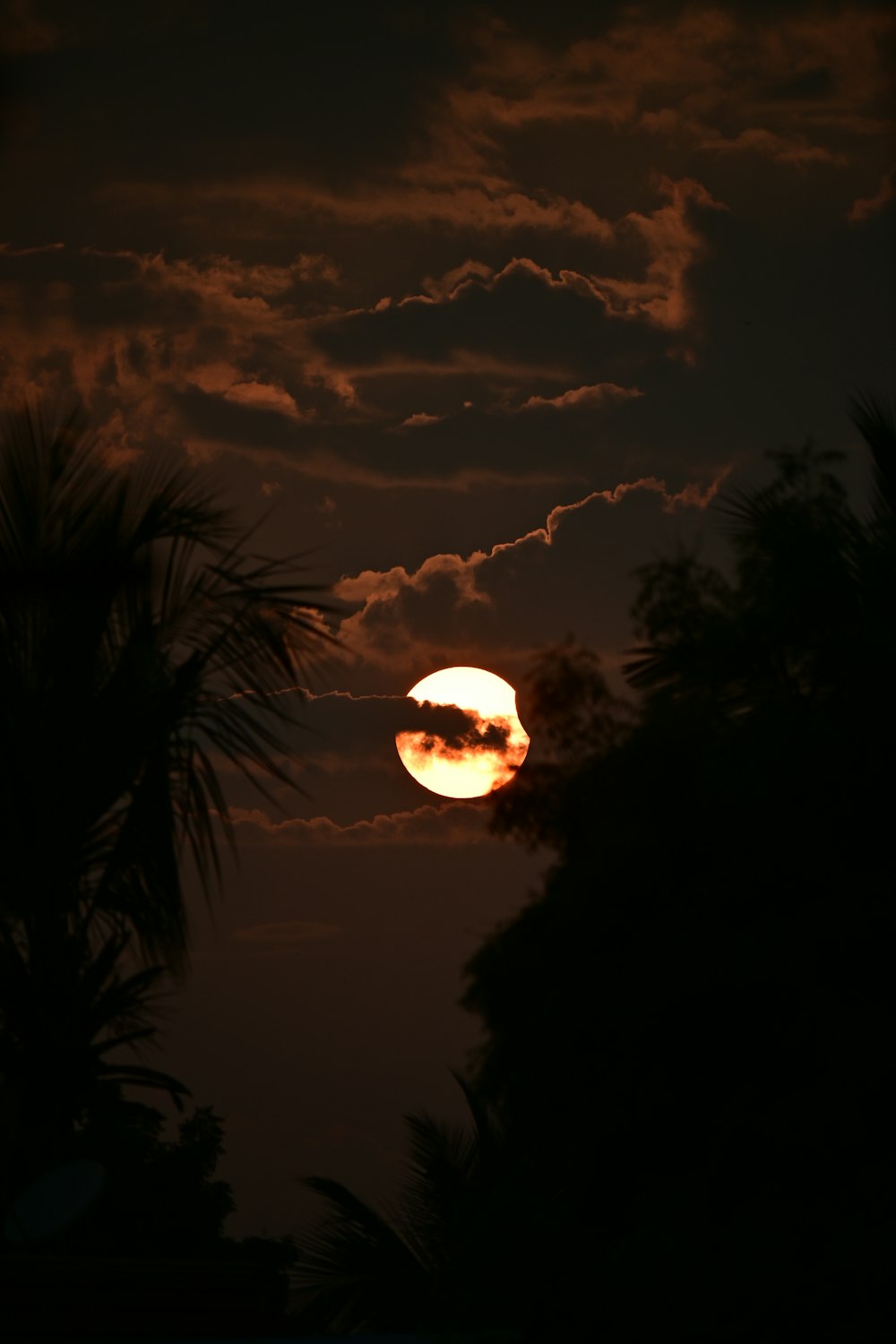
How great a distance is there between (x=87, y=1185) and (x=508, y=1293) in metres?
2.35

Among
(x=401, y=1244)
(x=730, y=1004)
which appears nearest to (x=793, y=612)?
(x=730, y=1004)

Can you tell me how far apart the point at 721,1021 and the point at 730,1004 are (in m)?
0.13

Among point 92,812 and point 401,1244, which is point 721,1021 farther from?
point 401,1244

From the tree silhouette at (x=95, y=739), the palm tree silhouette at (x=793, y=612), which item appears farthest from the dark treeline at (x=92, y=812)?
the palm tree silhouette at (x=793, y=612)

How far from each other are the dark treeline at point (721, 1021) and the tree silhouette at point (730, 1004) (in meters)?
0.01

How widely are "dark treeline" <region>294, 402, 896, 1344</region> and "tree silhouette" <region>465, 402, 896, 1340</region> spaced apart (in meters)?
0.01

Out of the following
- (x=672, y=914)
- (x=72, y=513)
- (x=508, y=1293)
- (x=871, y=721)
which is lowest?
(x=508, y=1293)

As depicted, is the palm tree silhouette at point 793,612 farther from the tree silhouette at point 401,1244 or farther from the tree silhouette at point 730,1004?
the tree silhouette at point 401,1244

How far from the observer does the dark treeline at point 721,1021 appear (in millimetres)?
7363

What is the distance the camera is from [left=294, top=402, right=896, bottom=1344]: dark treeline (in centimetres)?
736

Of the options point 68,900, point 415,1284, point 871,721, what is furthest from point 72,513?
point 415,1284

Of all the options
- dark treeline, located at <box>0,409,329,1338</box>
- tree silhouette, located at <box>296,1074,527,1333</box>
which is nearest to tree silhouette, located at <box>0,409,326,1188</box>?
dark treeline, located at <box>0,409,329,1338</box>

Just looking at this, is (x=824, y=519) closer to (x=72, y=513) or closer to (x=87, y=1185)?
(x=72, y=513)

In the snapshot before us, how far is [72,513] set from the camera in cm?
750
